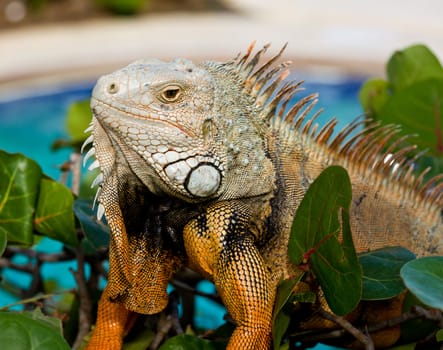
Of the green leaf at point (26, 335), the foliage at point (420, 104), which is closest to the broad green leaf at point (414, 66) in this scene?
the foliage at point (420, 104)

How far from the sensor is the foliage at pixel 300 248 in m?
1.60

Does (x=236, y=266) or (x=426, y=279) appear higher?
(x=426, y=279)

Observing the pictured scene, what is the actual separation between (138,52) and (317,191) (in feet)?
21.5

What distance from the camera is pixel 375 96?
2.76 meters

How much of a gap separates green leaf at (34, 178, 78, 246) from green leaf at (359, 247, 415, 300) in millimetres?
806

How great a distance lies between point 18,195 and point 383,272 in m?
0.99

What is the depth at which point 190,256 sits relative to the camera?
1774 millimetres

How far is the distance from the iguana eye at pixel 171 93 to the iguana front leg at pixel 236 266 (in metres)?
0.26

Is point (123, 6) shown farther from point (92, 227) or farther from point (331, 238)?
point (331, 238)

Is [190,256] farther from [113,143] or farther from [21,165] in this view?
[21,165]

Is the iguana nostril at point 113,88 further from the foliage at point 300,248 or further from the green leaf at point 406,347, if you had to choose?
the green leaf at point 406,347

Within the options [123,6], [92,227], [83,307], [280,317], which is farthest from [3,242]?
[123,6]

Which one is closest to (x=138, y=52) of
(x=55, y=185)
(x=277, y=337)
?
(x=55, y=185)

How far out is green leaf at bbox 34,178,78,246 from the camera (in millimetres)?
2129
